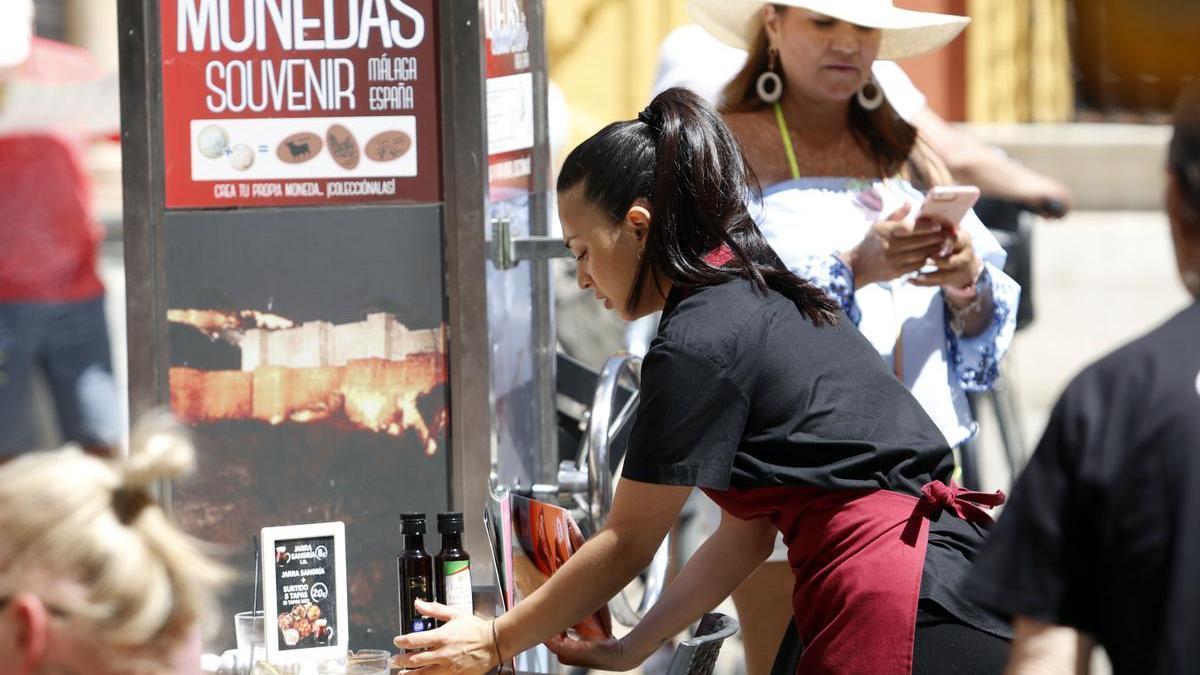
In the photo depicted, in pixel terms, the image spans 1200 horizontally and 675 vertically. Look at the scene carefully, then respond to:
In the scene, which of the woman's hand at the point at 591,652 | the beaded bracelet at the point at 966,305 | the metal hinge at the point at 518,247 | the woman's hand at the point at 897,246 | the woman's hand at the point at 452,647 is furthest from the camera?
the beaded bracelet at the point at 966,305

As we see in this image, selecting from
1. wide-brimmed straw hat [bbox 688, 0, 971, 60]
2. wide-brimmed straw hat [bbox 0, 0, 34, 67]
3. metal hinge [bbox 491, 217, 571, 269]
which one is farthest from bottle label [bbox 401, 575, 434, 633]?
wide-brimmed straw hat [bbox 0, 0, 34, 67]

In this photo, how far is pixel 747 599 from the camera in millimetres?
3059

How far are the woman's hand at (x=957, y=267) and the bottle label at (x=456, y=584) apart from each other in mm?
1087

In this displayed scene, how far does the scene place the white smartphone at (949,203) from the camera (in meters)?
2.85

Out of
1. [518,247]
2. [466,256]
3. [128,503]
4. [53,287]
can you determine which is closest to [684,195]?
[466,256]

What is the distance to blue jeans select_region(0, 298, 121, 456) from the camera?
511 cm

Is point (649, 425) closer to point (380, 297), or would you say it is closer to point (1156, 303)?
point (380, 297)

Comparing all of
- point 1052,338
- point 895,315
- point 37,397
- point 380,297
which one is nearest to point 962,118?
point 1052,338

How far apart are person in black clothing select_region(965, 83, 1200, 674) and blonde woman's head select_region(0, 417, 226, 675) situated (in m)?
0.79

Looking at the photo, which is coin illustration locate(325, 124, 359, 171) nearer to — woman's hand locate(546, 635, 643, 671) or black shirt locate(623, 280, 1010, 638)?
black shirt locate(623, 280, 1010, 638)

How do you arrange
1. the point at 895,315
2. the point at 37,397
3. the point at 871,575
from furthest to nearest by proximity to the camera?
the point at 37,397 → the point at 895,315 → the point at 871,575

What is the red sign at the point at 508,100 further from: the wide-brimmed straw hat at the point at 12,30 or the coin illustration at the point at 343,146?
the wide-brimmed straw hat at the point at 12,30

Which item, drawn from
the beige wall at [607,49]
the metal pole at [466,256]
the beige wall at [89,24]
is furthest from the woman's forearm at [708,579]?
the beige wall at [89,24]

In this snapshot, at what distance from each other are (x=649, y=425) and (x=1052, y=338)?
6910 millimetres
